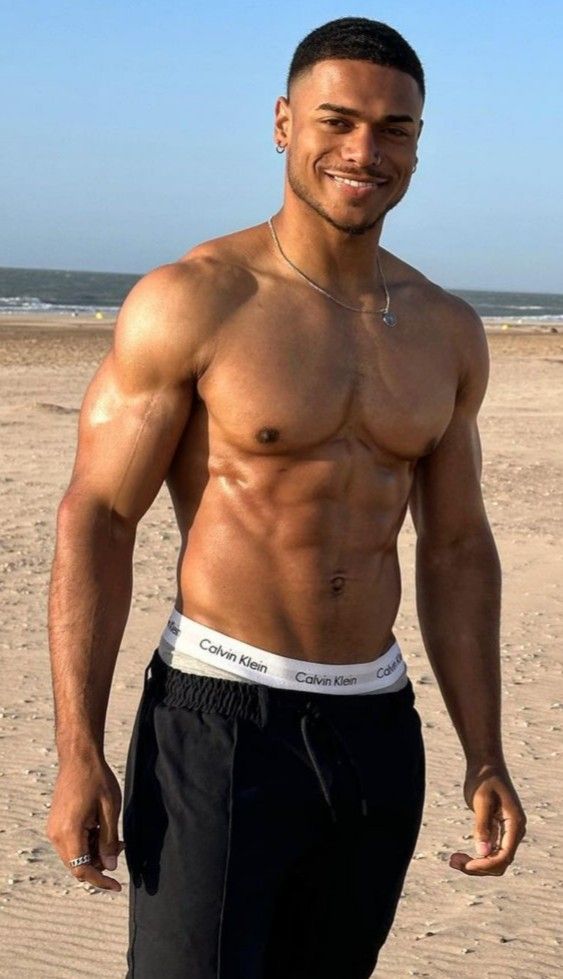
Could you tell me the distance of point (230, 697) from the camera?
9.17 ft

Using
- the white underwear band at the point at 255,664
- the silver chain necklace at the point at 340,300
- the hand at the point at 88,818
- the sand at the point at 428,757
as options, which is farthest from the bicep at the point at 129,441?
the sand at the point at 428,757

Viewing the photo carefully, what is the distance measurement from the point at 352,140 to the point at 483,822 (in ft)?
4.25

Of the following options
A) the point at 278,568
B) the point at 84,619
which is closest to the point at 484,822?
the point at 278,568

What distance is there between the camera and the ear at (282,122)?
302 cm

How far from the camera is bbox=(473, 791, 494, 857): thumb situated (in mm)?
3025

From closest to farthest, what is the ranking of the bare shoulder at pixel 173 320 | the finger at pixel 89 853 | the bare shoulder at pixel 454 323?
the finger at pixel 89 853 < the bare shoulder at pixel 173 320 < the bare shoulder at pixel 454 323

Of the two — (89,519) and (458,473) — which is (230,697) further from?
(458,473)

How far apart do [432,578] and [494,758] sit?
0.38m

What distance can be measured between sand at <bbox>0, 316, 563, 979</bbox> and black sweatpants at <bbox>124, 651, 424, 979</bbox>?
6.30 ft

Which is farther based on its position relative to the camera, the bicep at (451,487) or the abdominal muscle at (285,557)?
the bicep at (451,487)

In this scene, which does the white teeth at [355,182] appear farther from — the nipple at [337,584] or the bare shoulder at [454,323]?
the nipple at [337,584]

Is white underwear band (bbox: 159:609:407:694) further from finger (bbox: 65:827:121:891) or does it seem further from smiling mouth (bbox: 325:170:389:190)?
smiling mouth (bbox: 325:170:389:190)

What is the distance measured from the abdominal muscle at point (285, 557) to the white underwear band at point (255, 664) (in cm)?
2

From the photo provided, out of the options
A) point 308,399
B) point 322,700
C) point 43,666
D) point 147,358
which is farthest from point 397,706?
point 43,666
